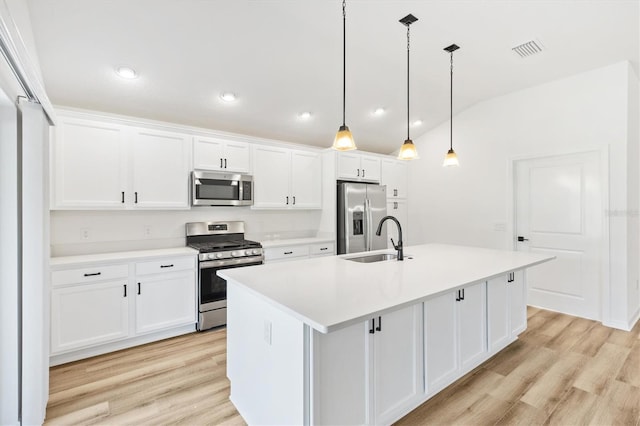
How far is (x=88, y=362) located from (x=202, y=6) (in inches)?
120

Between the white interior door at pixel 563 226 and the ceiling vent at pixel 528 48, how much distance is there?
137 cm

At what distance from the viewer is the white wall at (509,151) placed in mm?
3432

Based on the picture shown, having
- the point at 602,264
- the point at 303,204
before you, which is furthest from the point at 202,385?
the point at 602,264

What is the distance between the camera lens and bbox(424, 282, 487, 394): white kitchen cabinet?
6.64 ft

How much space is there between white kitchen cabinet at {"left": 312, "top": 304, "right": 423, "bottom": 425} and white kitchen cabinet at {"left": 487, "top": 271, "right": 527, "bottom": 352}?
963mm

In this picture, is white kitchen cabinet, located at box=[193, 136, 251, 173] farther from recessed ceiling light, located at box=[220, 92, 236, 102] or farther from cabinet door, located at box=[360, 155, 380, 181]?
cabinet door, located at box=[360, 155, 380, 181]

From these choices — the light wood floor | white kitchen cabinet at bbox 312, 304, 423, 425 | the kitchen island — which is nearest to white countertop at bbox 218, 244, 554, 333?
the kitchen island

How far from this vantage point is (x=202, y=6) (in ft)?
7.70

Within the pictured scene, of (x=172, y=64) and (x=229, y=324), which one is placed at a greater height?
(x=172, y=64)

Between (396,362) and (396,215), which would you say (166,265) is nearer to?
(396,362)

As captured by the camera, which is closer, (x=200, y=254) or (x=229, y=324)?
(x=229, y=324)

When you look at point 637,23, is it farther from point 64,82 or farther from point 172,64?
point 64,82

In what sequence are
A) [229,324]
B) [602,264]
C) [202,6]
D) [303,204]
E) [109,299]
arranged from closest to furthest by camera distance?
1. [229,324]
2. [202,6]
3. [109,299]
4. [602,264]
5. [303,204]

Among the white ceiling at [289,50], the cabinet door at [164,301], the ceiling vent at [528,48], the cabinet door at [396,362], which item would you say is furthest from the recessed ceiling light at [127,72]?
the ceiling vent at [528,48]
